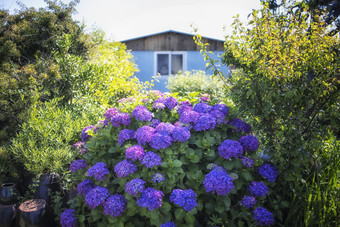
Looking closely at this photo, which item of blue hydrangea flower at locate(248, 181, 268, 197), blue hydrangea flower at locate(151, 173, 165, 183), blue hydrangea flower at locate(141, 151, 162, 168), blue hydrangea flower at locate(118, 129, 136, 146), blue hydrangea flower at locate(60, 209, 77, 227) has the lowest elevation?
blue hydrangea flower at locate(60, 209, 77, 227)

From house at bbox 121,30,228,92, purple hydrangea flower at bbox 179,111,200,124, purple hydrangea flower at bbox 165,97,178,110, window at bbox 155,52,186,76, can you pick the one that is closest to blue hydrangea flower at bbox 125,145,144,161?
purple hydrangea flower at bbox 179,111,200,124

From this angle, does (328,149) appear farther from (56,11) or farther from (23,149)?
(56,11)

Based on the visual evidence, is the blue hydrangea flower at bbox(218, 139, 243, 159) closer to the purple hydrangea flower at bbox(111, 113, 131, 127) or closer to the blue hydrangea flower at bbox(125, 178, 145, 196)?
the blue hydrangea flower at bbox(125, 178, 145, 196)

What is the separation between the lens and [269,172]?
7.88 ft

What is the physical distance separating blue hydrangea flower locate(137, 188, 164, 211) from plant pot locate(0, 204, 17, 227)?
70.7 inches

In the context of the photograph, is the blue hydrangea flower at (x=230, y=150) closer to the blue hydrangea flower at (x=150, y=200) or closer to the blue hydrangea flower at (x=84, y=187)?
the blue hydrangea flower at (x=150, y=200)

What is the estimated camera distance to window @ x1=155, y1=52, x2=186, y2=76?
1241 centimetres

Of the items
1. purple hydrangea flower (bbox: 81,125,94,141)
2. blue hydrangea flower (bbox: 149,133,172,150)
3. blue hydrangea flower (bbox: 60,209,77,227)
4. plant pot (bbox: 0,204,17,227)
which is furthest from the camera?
purple hydrangea flower (bbox: 81,125,94,141)

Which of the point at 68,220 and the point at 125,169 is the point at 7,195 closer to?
the point at 68,220

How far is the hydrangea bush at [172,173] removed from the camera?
2037 mm

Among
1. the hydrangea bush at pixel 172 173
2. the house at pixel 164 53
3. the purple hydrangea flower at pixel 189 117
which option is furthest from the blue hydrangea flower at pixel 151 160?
the house at pixel 164 53

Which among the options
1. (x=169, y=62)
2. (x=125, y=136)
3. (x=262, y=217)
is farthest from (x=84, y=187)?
(x=169, y=62)

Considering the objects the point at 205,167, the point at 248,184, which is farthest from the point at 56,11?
the point at 248,184

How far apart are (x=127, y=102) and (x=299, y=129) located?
1982 millimetres
